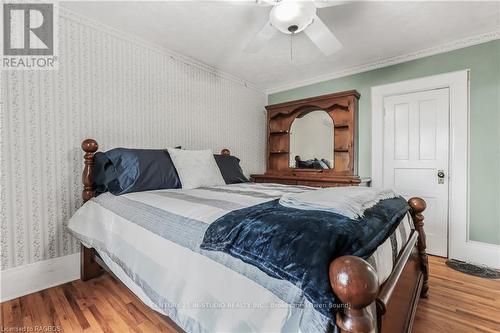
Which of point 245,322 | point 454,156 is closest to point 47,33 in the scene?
point 245,322

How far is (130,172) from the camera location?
1.89 metres

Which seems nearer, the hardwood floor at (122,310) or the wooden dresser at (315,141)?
the hardwood floor at (122,310)

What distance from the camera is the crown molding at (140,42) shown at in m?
2.05

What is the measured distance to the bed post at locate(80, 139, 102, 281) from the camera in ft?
6.38

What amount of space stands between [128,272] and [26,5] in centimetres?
215

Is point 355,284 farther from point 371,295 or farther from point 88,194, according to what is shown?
point 88,194

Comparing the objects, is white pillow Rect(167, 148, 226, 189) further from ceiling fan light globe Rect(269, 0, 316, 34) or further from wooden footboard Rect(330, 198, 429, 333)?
wooden footboard Rect(330, 198, 429, 333)

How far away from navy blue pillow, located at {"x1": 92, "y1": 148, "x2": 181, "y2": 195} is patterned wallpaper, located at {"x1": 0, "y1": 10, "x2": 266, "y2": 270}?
0.30 m

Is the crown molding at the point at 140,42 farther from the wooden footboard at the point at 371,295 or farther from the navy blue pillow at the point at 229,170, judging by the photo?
the wooden footboard at the point at 371,295

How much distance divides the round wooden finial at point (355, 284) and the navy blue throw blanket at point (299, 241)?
0.05 m

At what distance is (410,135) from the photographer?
2.82 meters

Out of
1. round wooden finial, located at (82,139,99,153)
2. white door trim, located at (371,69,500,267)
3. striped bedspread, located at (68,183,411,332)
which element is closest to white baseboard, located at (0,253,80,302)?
striped bedspread, located at (68,183,411,332)

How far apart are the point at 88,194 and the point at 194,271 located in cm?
149

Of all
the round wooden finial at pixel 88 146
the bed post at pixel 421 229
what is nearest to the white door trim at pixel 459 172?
the bed post at pixel 421 229
